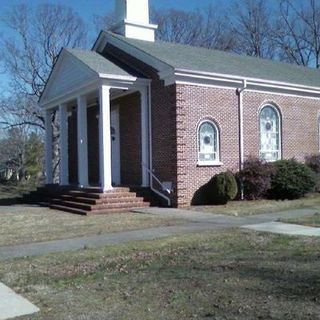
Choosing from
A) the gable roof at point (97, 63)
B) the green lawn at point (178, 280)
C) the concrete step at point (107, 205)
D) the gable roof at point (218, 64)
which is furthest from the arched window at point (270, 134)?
the green lawn at point (178, 280)

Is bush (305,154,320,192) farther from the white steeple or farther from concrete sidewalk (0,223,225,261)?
concrete sidewalk (0,223,225,261)

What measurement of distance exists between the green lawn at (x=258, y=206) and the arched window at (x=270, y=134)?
239 centimetres

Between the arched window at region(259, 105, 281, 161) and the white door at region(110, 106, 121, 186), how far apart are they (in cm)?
546

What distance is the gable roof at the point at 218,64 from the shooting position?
17.9 m

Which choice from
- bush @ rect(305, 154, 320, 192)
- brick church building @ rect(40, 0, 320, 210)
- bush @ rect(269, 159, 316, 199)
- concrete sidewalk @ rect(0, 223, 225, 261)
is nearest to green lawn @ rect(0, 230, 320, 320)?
concrete sidewalk @ rect(0, 223, 225, 261)

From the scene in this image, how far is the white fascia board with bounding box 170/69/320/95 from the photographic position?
16.8 metres

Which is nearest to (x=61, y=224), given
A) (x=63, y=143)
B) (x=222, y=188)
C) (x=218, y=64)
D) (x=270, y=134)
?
(x=222, y=188)

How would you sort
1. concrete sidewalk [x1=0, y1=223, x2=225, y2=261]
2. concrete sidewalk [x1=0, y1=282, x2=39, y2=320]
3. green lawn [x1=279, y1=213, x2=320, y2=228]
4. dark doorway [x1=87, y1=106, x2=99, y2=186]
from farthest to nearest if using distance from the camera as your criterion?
1. dark doorway [x1=87, y1=106, x2=99, y2=186]
2. green lawn [x1=279, y1=213, x2=320, y2=228]
3. concrete sidewalk [x1=0, y1=223, x2=225, y2=261]
4. concrete sidewalk [x1=0, y1=282, x2=39, y2=320]

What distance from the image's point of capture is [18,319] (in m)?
5.33

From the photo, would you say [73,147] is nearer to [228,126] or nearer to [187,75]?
[228,126]

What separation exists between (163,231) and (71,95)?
10.0 metres

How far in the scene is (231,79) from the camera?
1806 centimetres

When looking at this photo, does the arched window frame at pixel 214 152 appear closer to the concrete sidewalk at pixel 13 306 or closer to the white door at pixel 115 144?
the white door at pixel 115 144

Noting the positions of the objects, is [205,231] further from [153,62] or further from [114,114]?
[114,114]
